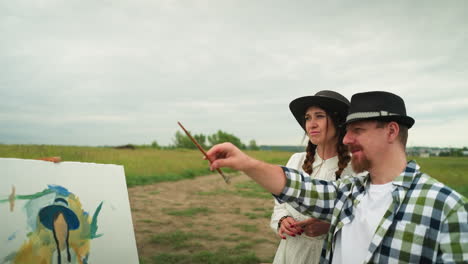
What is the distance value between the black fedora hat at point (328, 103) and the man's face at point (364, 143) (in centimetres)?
56

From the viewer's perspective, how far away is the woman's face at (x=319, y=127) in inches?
92.8

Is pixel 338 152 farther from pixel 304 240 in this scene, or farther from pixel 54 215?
pixel 54 215

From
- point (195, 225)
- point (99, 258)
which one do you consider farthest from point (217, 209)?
point (99, 258)

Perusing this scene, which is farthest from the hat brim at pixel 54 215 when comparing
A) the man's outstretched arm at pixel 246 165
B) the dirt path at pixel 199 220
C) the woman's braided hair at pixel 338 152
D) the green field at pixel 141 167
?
the green field at pixel 141 167

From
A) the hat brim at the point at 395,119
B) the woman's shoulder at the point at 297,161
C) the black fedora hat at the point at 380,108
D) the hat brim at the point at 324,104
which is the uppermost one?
the hat brim at the point at 324,104

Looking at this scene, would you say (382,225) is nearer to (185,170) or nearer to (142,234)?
(142,234)

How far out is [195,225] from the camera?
6.67 meters

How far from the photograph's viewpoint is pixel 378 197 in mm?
1729

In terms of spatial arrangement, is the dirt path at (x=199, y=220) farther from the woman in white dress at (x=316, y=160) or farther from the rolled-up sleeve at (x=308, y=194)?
the rolled-up sleeve at (x=308, y=194)

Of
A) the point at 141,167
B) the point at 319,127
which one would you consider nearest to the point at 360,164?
the point at 319,127

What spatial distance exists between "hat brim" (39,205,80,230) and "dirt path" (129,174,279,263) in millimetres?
2370

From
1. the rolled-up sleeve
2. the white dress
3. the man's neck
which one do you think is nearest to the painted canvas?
the white dress

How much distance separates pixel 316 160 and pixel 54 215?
1958 millimetres

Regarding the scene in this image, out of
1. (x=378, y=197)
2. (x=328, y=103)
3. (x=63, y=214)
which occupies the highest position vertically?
(x=328, y=103)
